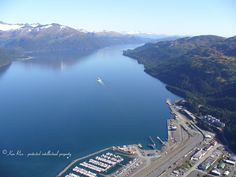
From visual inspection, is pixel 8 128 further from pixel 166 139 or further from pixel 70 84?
pixel 70 84

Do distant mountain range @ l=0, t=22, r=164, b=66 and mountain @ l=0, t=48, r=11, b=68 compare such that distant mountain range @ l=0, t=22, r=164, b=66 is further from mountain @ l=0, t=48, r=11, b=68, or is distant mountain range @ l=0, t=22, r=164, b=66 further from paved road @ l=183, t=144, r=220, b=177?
paved road @ l=183, t=144, r=220, b=177

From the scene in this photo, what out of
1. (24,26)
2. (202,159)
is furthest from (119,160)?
(24,26)

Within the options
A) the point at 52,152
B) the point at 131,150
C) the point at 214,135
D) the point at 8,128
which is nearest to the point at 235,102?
the point at 214,135

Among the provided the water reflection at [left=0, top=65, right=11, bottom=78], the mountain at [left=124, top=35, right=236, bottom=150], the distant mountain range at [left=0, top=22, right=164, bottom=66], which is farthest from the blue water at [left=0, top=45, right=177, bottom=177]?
the distant mountain range at [left=0, top=22, right=164, bottom=66]

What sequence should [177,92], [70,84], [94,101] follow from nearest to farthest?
[94,101] → [177,92] → [70,84]

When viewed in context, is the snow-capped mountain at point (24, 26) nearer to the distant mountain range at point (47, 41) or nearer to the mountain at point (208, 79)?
the distant mountain range at point (47, 41)

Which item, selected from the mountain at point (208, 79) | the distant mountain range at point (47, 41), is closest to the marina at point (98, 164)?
the mountain at point (208, 79)
